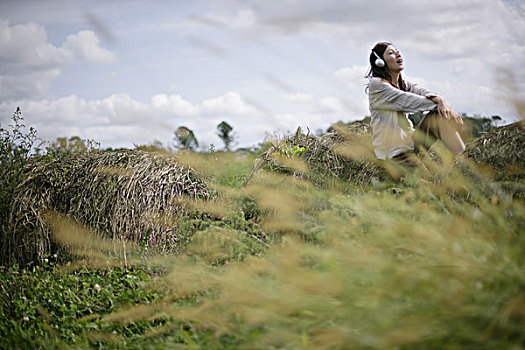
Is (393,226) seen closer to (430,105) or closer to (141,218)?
(430,105)

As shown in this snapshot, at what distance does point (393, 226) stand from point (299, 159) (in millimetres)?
3157

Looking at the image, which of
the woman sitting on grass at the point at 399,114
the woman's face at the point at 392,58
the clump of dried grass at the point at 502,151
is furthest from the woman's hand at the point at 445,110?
the woman's face at the point at 392,58

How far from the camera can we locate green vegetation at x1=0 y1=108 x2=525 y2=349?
1516 millimetres

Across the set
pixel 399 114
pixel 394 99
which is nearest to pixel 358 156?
pixel 399 114

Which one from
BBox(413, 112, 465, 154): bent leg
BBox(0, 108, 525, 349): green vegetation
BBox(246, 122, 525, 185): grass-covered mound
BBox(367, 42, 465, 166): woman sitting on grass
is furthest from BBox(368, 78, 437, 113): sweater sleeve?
BBox(0, 108, 525, 349): green vegetation

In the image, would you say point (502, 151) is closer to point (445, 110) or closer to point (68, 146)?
point (445, 110)

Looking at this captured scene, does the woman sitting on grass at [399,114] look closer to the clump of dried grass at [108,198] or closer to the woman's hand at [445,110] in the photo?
the woman's hand at [445,110]

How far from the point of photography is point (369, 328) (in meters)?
1.63

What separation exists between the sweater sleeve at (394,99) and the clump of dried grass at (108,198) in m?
1.76

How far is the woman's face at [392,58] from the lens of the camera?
3.95 metres

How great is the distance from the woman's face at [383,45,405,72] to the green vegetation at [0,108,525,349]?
1202 mm

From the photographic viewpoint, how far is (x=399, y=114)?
13.0 feet

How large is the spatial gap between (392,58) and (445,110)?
2.35 feet

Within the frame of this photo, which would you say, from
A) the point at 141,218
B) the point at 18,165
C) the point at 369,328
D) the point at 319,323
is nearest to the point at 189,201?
the point at 141,218
